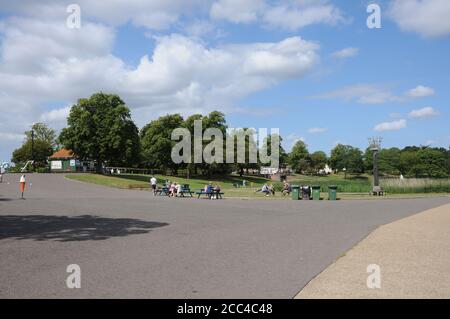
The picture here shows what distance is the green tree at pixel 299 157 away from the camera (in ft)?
427

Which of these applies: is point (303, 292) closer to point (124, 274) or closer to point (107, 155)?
point (124, 274)

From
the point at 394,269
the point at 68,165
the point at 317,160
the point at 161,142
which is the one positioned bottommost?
the point at 394,269

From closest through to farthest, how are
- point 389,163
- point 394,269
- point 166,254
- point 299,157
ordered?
1. point 394,269
2. point 166,254
3. point 389,163
4. point 299,157

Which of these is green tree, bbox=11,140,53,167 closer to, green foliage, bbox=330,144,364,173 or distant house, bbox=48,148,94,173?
distant house, bbox=48,148,94,173

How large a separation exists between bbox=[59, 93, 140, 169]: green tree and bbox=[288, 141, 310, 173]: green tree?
74.7 meters

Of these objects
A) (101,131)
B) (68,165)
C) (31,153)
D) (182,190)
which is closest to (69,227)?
(182,190)

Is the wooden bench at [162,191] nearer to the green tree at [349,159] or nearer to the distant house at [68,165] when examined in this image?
the distant house at [68,165]

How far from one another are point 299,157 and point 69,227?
121256 millimetres

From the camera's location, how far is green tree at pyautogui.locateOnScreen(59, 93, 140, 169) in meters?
60.0

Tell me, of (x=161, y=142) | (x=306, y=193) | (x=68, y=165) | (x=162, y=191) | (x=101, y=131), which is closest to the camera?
(x=306, y=193)

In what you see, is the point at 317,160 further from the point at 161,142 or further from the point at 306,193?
the point at 306,193

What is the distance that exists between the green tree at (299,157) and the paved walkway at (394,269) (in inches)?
4640

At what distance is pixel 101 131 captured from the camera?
199 ft

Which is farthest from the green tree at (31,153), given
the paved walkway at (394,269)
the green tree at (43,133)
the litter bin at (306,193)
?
the paved walkway at (394,269)
